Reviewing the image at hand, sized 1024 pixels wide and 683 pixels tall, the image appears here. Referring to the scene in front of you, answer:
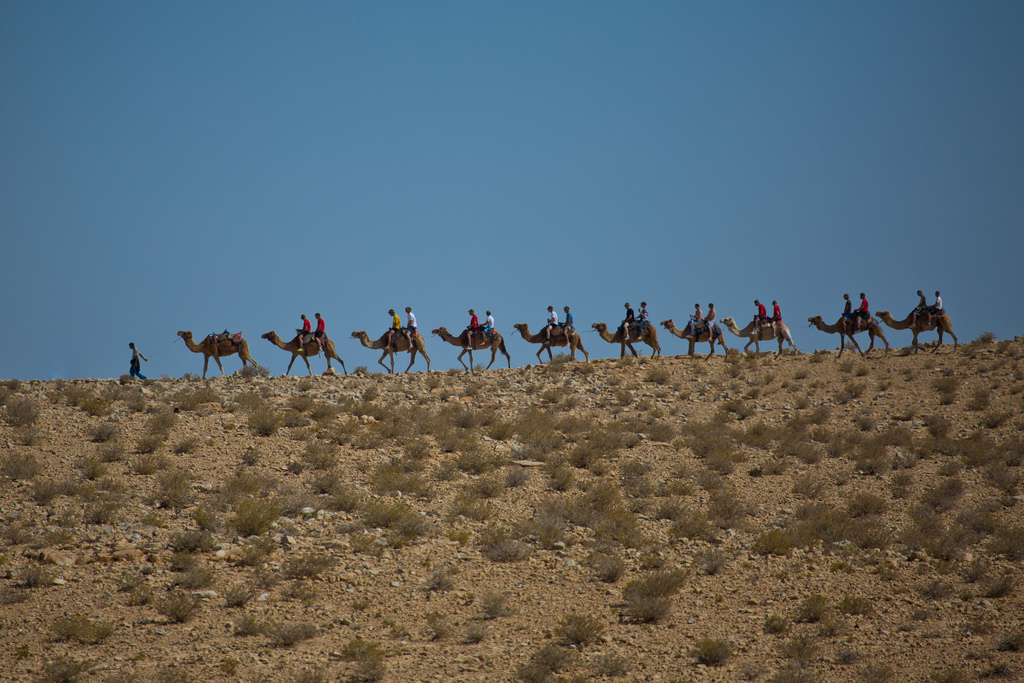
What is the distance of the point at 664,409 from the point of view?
2555cm

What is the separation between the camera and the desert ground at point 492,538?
11852mm

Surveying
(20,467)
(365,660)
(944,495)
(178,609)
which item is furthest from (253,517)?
(944,495)

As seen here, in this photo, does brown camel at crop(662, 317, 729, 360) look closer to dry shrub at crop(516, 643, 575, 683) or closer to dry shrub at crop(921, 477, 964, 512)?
→ dry shrub at crop(921, 477, 964, 512)

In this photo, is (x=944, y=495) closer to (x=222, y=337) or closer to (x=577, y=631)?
(x=577, y=631)

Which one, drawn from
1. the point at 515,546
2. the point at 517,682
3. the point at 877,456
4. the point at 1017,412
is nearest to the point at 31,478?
the point at 515,546

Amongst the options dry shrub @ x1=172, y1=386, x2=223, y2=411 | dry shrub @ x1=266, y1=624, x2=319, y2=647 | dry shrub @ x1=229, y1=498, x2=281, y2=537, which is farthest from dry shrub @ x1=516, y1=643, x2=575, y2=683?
dry shrub @ x1=172, y1=386, x2=223, y2=411

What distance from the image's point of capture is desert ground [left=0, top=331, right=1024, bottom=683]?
11.9 m

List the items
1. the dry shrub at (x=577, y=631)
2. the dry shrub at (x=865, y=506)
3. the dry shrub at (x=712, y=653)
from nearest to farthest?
the dry shrub at (x=712, y=653)
the dry shrub at (x=577, y=631)
the dry shrub at (x=865, y=506)

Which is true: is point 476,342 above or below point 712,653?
above

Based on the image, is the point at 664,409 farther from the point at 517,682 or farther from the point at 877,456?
the point at 517,682

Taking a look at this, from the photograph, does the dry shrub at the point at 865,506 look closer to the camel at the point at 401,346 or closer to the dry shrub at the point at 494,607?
the dry shrub at the point at 494,607

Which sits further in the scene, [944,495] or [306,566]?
[944,495]

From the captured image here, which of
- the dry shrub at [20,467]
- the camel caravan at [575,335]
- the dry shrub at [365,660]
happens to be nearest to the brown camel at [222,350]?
the camel caravan at [575,335]

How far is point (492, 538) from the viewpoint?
15477 millimetres
